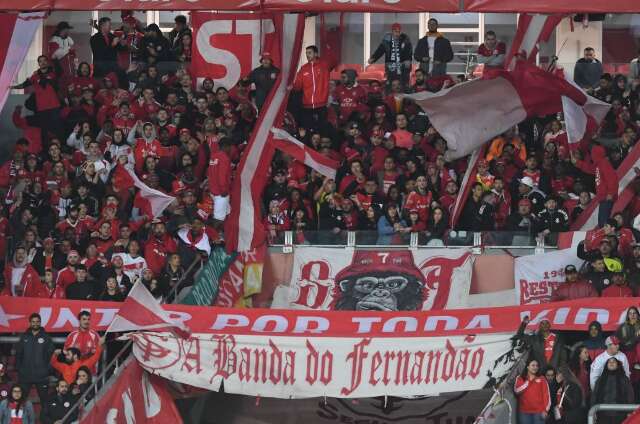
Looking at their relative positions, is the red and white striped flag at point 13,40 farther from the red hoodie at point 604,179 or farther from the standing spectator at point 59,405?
the red hoodie at point 604,179

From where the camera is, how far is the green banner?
24.7 meters

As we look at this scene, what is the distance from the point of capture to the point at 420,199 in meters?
26.3

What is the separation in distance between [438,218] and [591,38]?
37.3ft

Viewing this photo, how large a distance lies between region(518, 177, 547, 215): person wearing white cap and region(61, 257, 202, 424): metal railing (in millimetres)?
4641

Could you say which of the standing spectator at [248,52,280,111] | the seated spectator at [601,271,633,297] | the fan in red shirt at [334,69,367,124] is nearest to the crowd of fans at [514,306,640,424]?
the seated spectator at [601,271,633,297]

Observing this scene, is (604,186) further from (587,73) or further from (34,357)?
(34,357)

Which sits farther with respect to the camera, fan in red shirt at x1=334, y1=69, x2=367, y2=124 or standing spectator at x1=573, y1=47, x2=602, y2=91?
standing spectator at x1=573, y1=47, x2=602, y2=91

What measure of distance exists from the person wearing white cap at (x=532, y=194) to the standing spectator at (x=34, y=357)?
280 inches

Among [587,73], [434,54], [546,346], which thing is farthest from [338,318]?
[587,73]

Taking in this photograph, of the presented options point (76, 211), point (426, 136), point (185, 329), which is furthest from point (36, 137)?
point (185, 329)

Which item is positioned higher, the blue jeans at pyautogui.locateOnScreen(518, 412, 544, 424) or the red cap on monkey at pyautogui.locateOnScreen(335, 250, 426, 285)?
the red cap on monkey at pyautogui.locateOnScreen(335, 250, 426, 285)

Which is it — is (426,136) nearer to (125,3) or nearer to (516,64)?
(516,64)

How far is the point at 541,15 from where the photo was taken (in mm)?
27766

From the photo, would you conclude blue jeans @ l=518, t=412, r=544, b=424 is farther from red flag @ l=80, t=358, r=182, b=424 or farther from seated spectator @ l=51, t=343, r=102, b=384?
seated spectator @ l=51, t=343, r=102, b=384
